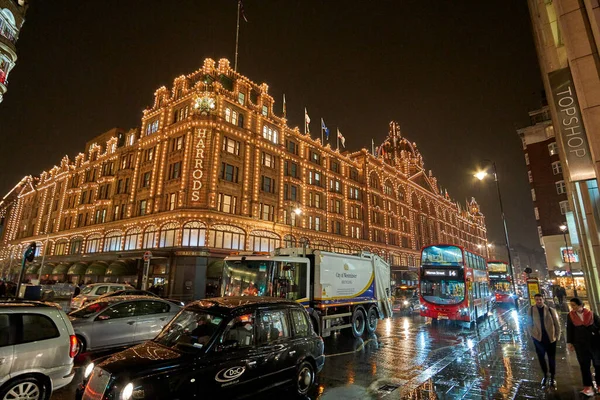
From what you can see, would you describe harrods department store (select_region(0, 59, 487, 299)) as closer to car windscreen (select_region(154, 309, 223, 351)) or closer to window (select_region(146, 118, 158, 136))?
A: window (select_region(146, 118, 158, 136))

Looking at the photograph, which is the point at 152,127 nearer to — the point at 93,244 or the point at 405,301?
the point at 93,244

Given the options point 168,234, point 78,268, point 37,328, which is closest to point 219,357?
point 37,328

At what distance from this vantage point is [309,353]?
6.88 meters

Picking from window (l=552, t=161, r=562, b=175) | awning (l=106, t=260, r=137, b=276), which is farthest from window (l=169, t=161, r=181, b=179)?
window (l=552, t=161, r=562, b=175)

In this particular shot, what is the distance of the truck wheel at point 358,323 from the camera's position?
1393 centimetres

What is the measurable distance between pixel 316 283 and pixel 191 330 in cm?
762

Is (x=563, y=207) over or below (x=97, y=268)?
over

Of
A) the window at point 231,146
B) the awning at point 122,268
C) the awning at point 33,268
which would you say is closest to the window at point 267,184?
the window at point 231,146

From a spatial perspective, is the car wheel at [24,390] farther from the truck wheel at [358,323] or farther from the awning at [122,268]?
the awning at [122,268]

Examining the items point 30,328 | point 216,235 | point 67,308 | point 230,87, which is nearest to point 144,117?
point 230,87

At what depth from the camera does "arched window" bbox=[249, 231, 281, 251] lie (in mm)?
34062

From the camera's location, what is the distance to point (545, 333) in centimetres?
766

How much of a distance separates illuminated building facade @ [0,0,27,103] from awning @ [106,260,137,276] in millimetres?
18578

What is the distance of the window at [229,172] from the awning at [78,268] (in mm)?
20213
